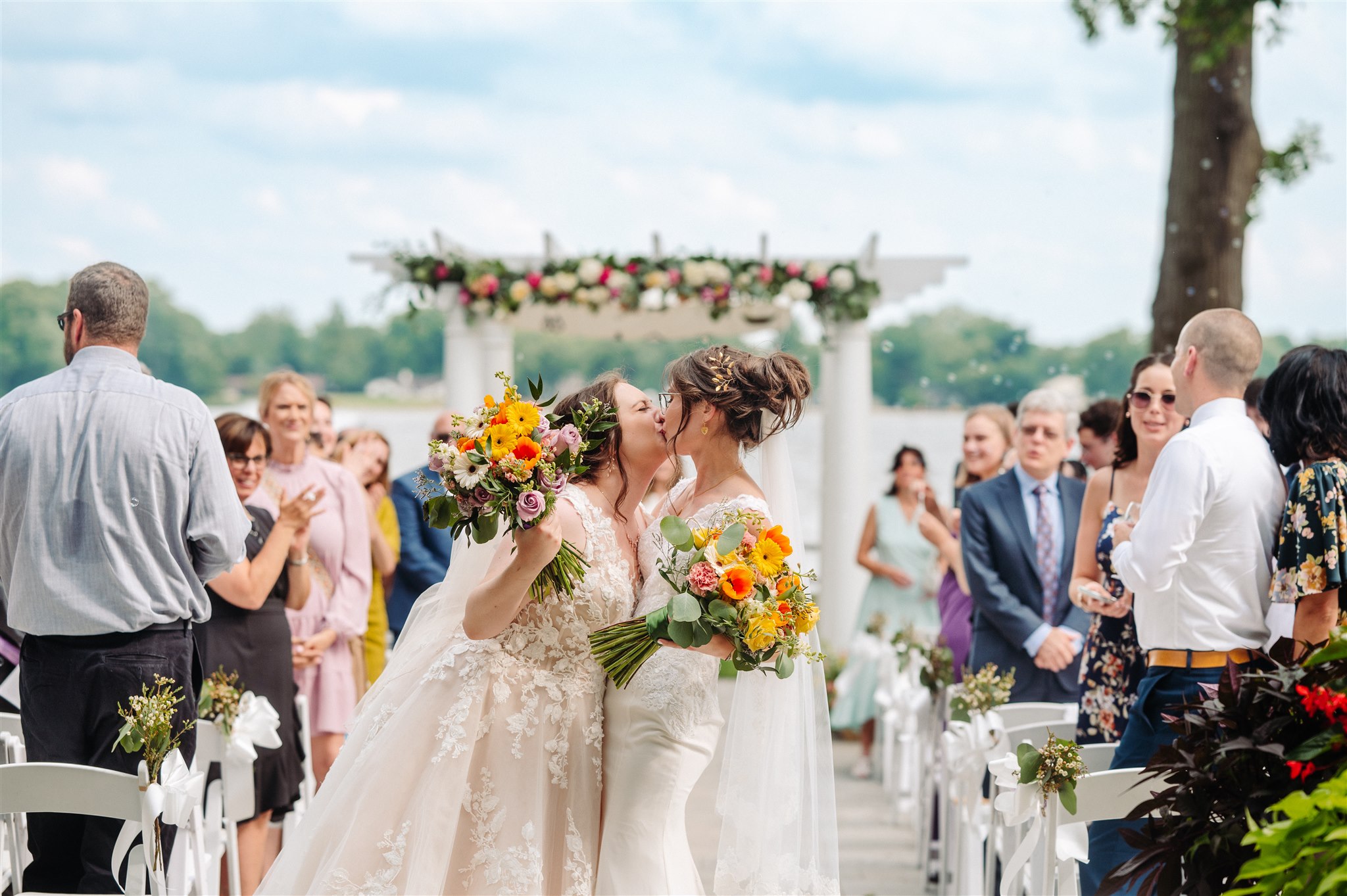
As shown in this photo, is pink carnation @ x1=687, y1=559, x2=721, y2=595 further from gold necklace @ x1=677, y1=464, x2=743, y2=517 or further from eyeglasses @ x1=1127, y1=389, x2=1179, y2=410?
eyeglasses @ x1=1127, y1=389, x2=1179, y2=410

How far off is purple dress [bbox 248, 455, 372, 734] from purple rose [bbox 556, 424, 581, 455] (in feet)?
7.69

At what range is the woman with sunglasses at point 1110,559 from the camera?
3807mm

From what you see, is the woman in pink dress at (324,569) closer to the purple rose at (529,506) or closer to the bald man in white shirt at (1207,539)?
the purple rose at (529,506)

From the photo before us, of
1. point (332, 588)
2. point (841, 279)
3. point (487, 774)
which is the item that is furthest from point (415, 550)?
point (841, 279)

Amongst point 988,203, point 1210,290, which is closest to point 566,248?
point 1210,290

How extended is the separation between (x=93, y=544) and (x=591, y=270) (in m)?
5.48

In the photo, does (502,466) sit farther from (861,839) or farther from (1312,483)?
(861,839)

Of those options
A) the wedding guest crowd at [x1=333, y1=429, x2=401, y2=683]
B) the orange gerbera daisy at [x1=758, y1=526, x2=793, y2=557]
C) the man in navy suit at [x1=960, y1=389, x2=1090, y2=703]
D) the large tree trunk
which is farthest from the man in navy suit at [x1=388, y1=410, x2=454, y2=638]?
the large tree trunk

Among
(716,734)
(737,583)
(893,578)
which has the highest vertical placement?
(737,583)

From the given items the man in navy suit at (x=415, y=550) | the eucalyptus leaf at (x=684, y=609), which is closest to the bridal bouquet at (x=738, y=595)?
the eucalyptus leaf at (x=684, y=609)

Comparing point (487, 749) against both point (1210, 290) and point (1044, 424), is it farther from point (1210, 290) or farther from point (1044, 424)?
point (1210, 290)

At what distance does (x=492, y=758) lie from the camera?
9.52 ft

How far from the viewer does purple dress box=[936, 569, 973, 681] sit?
573 cm

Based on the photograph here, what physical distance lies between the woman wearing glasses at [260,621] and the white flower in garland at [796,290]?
188 inches
